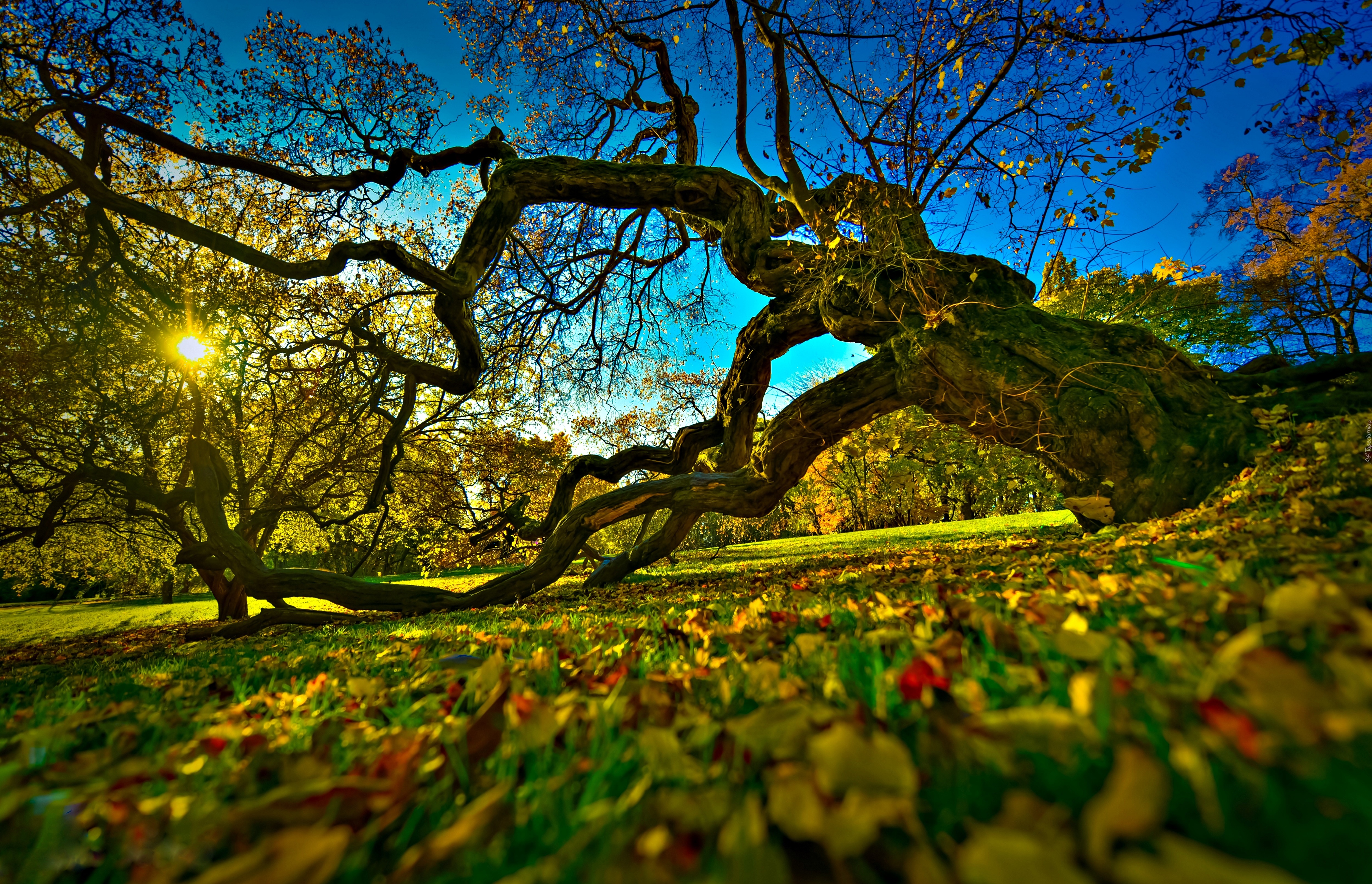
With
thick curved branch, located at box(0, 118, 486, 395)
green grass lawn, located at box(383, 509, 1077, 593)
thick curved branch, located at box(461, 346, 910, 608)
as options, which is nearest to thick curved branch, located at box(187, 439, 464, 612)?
thick curved branch, located at box(461, 346, 910, 608)

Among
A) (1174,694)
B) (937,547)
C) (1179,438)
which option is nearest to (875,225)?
(1179,438)

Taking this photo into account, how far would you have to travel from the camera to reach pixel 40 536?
734 centimetres

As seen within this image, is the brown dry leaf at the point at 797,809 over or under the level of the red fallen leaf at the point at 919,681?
over

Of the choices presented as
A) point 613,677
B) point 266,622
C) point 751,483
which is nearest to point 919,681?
point 613,677

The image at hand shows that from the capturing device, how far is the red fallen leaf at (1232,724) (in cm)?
59

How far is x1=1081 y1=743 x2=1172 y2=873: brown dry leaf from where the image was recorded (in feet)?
1.55

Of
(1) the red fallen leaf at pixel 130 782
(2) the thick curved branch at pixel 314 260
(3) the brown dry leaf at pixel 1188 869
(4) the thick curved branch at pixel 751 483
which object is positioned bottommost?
(1) the red fallen leaf at pixel 130 782

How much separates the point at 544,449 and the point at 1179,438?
10415 millimetres

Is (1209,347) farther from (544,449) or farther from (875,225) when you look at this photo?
(544,449)

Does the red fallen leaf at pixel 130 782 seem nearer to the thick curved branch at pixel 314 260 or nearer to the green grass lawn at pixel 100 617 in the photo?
the thick curved branch at pixel 314 260

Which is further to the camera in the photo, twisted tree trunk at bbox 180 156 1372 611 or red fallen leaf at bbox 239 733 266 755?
twisted tree trunk at bbox 180 156 1372 611

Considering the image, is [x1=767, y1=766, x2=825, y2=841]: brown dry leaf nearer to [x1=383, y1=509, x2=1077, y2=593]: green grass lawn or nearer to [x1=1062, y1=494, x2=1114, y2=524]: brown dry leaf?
[x1=1062, y1=494, x2=1114, y2=524]: brown dry leaf

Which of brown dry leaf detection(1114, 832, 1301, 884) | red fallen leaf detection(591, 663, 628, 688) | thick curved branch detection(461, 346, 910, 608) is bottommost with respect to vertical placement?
red fallen leaf detection(591, 663, 628, 688)

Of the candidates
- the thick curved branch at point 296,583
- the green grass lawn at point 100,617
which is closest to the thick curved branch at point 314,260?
the thick curved branch at point 296,583
